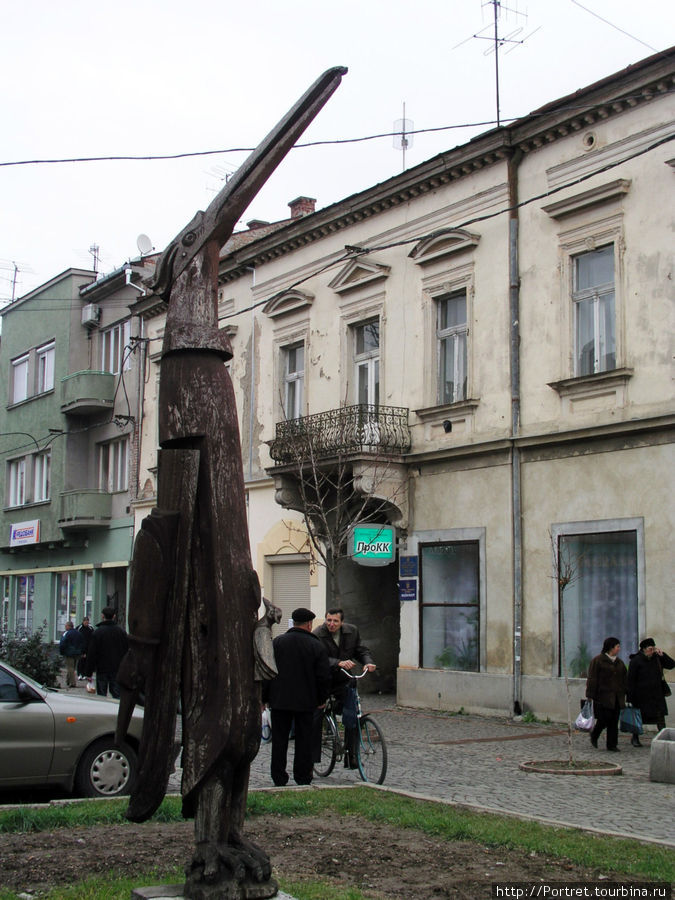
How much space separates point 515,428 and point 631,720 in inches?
229

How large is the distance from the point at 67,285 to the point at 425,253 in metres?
19.9

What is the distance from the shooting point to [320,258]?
25062mm

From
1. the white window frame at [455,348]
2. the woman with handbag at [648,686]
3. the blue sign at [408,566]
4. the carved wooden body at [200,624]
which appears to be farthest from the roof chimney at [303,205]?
the carved wooden body at [200,624]

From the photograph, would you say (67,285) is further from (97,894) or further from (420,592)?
(97,894)

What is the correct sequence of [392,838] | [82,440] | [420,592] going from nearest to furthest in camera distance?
[392,838] < [420,592] < [82,440]

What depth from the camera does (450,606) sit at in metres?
20.9

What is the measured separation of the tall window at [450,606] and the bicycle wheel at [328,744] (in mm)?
7956

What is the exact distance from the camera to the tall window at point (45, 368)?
39.2m

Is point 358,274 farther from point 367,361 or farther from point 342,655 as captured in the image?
point 342,655

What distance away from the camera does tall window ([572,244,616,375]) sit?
18.2 m

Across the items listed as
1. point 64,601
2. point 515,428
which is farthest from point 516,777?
point 64,601

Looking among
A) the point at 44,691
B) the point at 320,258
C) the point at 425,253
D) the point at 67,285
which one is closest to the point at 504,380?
the point at 425,253

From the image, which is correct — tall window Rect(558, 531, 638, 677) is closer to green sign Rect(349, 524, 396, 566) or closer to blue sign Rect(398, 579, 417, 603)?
green sign Rect(349, 524, 396, 566)

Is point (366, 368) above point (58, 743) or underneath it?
above
